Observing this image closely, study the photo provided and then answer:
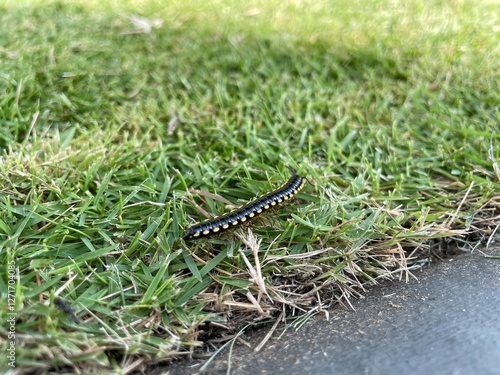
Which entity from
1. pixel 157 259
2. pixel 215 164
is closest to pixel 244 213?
pixel 157 259

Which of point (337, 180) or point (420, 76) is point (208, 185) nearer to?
point (337, 180)

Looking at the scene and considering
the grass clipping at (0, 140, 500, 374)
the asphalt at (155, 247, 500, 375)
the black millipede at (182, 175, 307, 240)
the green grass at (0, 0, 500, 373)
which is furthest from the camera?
the black millipede at (182, 175, 307, 240)

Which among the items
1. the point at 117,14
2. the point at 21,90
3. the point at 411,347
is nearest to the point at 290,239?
the point at 411,347

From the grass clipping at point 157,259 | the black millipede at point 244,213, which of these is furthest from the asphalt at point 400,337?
the black millipede at point 244,213

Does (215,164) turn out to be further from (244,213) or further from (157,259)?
(157,259)

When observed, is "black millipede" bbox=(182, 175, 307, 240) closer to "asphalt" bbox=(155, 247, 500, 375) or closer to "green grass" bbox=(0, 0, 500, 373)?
"green grass" bbox=(0, 0, 500, 373)

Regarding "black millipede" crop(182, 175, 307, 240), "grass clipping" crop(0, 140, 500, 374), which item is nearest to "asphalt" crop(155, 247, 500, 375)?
→ "grass clipping" crop(0, 140, 500, 374)
